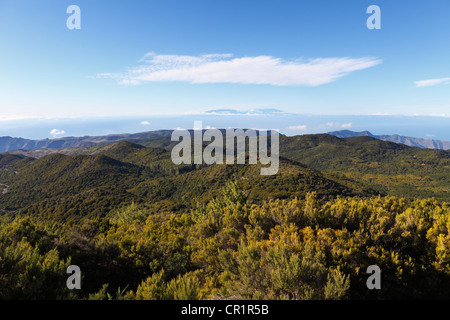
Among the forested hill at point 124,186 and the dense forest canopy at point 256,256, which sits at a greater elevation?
the dense forest canopy at point 256,256

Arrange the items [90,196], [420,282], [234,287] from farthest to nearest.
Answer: [90,196]
[420,282]
[234,287]

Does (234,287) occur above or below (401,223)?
below

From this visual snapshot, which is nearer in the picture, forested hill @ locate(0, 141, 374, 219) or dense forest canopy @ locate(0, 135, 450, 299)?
dense forest canopy @ locate(0, 135, 450, 299)

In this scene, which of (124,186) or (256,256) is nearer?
(256,256)

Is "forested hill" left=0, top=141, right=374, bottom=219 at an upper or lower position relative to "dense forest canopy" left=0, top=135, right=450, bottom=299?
lower

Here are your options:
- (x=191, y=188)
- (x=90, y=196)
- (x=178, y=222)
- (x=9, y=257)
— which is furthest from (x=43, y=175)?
(x=9, y=257)

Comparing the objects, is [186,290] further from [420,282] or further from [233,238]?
[420,282]

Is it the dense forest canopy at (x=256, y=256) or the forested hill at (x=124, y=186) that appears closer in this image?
the dense forest canopy at (x=256, y=256)

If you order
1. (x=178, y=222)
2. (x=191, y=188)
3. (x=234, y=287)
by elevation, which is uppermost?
(x=234, y=287)

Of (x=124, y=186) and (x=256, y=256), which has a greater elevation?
(x=256, y=256)

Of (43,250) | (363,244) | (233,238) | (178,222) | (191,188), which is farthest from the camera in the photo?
(191,188)
